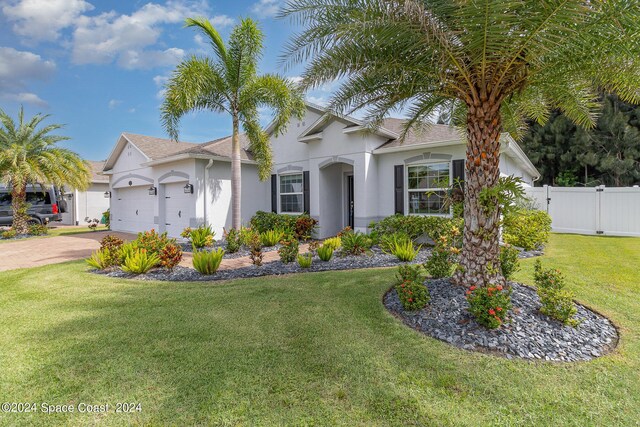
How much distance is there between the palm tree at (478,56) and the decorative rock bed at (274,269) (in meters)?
3.05

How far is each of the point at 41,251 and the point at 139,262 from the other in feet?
23.4

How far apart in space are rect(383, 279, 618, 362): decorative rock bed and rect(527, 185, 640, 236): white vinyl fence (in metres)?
11.0

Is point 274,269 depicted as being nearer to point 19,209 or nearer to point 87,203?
point 19,209

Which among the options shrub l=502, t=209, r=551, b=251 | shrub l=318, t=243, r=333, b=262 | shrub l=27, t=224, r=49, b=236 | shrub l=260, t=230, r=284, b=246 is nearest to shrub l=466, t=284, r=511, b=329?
shrub l=318, t=243, r=333, b=262

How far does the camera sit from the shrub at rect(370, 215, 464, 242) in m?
9.48

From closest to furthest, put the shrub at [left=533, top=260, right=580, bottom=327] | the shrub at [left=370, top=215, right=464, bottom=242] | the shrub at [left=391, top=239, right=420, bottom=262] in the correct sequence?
1. the shrub at [left=533, top=260, right=580, bottom=327]
2. the shrub at [left=391, top=239, right=420, bottom=262]
3. the shrub at [left=370, top=215, right=464, bottom=242]

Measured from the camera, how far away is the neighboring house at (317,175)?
10.9 m

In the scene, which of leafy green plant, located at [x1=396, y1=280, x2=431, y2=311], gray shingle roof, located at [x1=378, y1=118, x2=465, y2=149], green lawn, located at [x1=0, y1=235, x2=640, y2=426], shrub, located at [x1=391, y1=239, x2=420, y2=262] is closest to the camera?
green lawn, located at [x1=0, y1=235, x2=640, y2=426]

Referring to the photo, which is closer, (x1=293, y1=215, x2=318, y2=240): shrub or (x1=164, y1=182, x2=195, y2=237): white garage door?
(x1=293, y1=215, x2=318, y2=240): shrub

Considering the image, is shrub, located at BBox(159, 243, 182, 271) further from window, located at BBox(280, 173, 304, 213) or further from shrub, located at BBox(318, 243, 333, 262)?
window, located at BBox(280, 173, 304, 213)

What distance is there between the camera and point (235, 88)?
10.8 metres

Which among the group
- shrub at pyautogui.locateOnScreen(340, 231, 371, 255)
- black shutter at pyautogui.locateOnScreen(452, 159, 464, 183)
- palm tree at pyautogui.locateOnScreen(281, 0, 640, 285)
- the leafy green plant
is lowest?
the leafy green plant

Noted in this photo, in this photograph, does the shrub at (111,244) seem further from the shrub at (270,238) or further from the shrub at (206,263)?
the shrub at (270,238)

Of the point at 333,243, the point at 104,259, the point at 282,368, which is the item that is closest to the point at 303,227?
the point at 333,243
